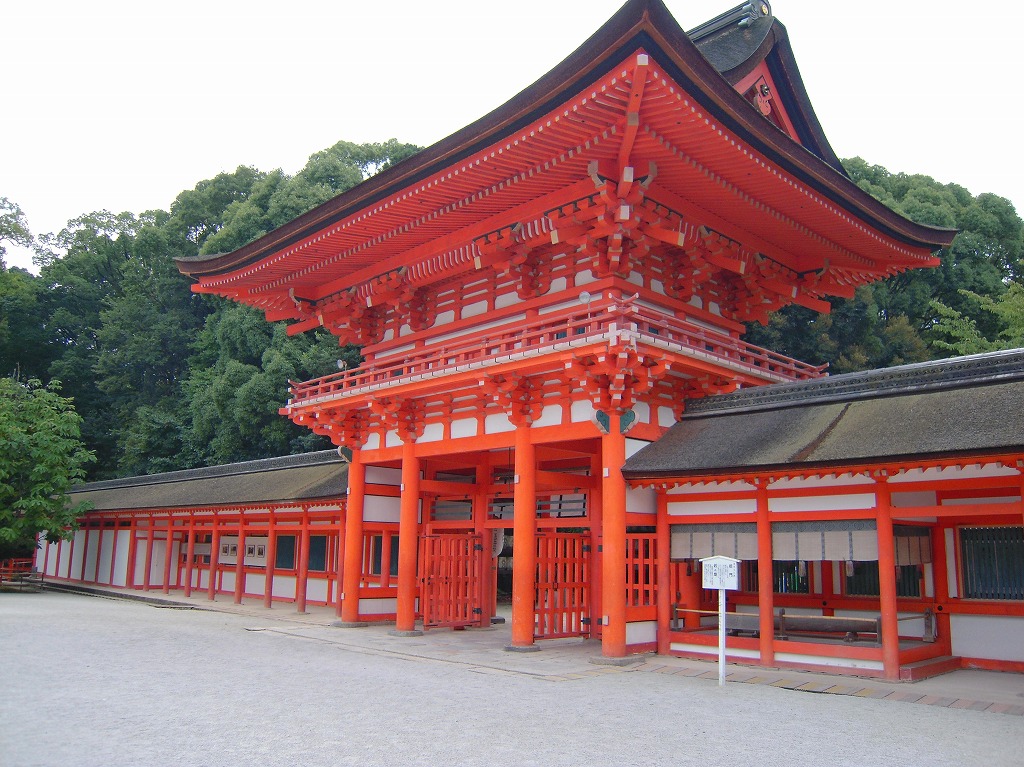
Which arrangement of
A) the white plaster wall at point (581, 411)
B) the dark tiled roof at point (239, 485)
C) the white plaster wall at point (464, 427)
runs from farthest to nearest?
1. the dark tiled roof at point (239, 485)
2. the white plaster wall at point (464, 427)
3. the white plaster wall at point (581, 411)

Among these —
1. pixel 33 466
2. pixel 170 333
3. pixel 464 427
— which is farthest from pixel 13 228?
pixel 464 427

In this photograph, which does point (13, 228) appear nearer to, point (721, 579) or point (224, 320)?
point (224, 320)

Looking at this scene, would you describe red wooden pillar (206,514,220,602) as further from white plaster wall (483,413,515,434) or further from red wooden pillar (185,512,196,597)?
white plaster wall (483,413,515,434)

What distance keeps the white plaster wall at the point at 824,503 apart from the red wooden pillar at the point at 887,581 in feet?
0.68

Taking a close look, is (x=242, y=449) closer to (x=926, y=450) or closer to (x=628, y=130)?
(x=628, y=130)

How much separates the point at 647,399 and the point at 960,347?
611 inches

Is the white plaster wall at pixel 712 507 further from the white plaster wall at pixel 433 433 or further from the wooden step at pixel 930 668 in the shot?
the white plaster wall at pixel 433 433

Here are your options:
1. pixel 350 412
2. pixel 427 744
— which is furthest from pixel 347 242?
pixel 427 744

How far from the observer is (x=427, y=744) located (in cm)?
704

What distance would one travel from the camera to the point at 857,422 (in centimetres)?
1126

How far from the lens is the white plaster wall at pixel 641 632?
41.1 feet

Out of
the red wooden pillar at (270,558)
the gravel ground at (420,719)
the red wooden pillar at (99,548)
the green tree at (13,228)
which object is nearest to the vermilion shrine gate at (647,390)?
the gravel ground at (420,719)

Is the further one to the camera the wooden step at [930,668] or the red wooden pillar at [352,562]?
the red wooden pillar at [352,562]

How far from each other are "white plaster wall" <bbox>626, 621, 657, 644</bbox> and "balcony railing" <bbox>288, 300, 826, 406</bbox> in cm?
445
